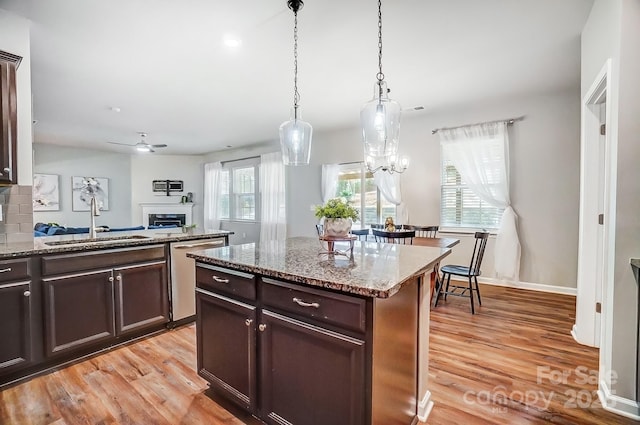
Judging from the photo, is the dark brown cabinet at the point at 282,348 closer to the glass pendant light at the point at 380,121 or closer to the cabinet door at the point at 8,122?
the glass pendant light at the point at 380,121

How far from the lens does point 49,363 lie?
7.41 ft

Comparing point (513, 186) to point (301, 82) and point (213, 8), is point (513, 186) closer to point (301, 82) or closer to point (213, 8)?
point (301, 82)

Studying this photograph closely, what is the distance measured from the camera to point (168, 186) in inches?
330

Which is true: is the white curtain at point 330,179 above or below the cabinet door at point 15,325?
above

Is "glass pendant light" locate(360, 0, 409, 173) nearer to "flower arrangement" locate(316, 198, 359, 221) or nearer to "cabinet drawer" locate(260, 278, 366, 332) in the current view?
"flower arrangement" locate(316, 198, 359, 221)

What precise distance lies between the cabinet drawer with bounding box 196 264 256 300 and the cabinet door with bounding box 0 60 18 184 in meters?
1.59

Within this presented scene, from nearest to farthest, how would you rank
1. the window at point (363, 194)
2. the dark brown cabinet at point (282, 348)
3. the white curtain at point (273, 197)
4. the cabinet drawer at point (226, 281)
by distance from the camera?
the dark brown cabinet at point (282, 348), the cabinet drawer at point (226, 281), the window at point (363, 194), the white curtain at point (273, 197)

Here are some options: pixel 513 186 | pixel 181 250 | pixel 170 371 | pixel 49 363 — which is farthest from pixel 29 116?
pixel 513 186

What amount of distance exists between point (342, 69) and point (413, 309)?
2601 millimetres

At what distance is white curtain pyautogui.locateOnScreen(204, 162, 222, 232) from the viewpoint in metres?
8.12

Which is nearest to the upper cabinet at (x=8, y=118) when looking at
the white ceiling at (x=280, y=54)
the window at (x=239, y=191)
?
the white ceiling at (x=280, y=54)

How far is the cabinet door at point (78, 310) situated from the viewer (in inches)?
87.8

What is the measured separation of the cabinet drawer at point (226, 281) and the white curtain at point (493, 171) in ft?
12.6

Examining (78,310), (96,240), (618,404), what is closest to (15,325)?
(78,310)
